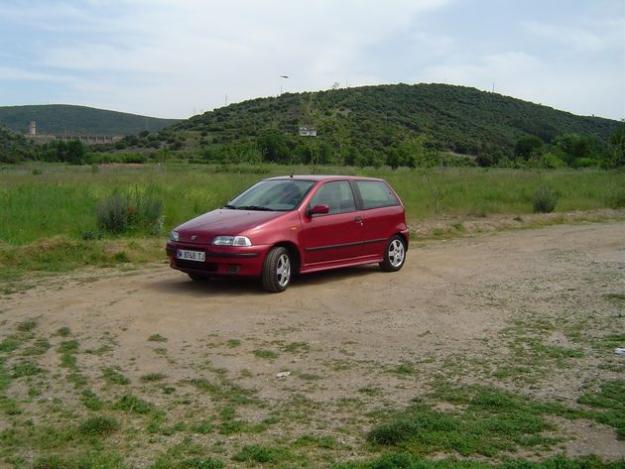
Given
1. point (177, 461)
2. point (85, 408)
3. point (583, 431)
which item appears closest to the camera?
point (177, 461)

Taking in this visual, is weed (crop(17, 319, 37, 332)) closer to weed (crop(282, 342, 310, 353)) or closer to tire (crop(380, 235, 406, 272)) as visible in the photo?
weed (crop(282, 342, 310, 353))

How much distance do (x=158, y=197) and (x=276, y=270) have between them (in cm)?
900

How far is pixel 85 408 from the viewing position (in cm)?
547

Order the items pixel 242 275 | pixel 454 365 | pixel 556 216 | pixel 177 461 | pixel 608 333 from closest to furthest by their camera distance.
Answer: pixel 177 461 → pixel 454 365 → pixel 608 333 → pixel 242 275 → pixel 556 216

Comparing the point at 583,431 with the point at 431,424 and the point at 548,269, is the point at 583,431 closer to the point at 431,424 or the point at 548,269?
the point at 431,424

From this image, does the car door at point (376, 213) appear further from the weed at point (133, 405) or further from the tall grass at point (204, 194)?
the weed at point (133, 405)

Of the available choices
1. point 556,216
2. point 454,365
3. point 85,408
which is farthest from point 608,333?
point 556,216

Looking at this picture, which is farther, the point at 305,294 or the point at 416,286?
the point at 416,286

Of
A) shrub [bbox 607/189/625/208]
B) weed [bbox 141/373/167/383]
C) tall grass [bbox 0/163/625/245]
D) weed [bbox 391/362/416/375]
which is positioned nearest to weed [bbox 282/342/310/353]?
weed [bbox 391/362/416/375]

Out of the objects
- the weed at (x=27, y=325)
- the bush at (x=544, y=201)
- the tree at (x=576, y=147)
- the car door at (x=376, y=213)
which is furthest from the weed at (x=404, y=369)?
the tree at (x=576, y=147)

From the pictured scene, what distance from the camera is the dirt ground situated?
18.7 feet

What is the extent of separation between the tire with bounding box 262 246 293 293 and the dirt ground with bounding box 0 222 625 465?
0.23 metres

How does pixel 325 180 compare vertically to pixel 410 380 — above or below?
above

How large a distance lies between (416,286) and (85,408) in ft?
20.7
